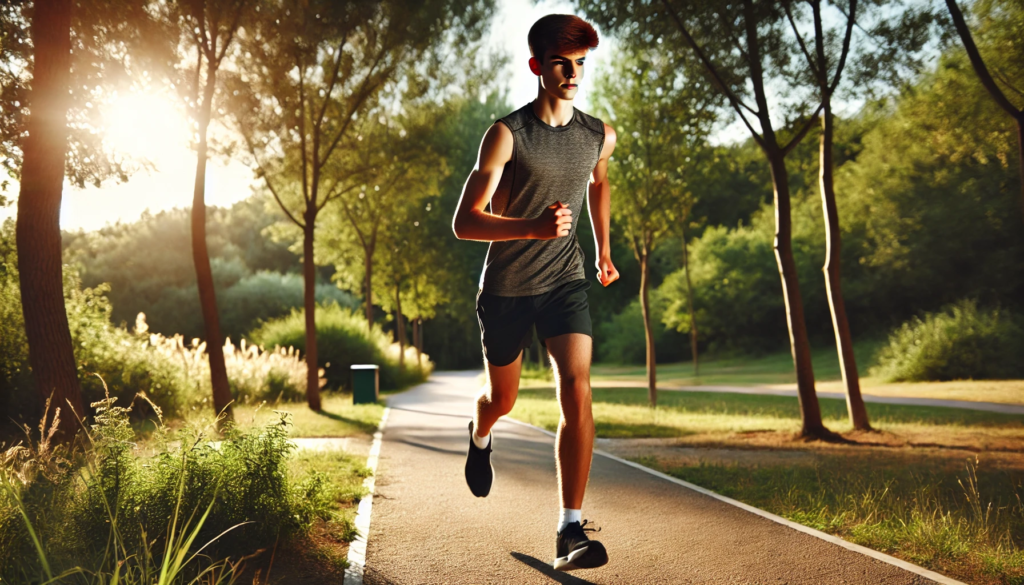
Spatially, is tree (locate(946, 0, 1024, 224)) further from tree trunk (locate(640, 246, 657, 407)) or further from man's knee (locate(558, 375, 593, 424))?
man's knee (locate(558, 375, 593, 424))

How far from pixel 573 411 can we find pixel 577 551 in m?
0.70

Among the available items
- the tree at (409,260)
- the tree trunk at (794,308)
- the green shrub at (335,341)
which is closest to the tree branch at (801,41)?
the tree trunk at (794,308)

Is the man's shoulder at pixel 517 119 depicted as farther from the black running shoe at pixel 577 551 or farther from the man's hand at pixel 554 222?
the black running shoe at pixel 577 551

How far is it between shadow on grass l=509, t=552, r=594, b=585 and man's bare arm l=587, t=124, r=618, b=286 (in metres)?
1.63

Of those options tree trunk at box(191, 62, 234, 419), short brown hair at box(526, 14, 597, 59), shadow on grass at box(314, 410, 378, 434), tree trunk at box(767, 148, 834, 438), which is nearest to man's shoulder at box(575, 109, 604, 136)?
short brown hair at box(526, 14, 597, 59)

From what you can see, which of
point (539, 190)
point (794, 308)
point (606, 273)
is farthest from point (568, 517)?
point (794, 308)

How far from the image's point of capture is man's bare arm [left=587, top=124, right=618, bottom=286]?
4281mm

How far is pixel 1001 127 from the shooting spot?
722 inches

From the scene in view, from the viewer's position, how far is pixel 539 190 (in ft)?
13.0

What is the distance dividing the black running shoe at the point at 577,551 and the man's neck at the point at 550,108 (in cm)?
209

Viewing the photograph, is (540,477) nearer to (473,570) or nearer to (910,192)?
(473,570)

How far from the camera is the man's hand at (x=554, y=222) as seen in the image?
3248 mm

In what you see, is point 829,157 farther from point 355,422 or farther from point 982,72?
point 355,422

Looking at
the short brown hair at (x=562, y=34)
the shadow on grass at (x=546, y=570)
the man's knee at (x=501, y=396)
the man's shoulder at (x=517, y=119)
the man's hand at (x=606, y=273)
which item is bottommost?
the shadow on grass at (x=546, y=570)
